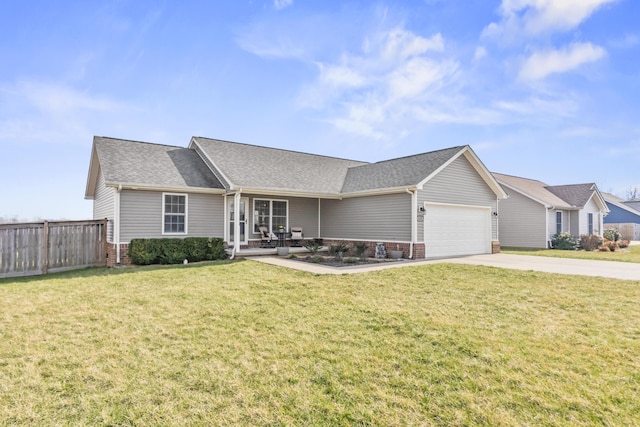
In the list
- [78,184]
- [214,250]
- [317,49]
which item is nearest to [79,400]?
[214,250]

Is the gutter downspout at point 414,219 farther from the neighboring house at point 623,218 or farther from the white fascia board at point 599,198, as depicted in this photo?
the neighboring house at point 623,218

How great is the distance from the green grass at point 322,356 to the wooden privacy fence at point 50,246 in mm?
3601

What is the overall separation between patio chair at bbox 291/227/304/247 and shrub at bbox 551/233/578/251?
15.6 m

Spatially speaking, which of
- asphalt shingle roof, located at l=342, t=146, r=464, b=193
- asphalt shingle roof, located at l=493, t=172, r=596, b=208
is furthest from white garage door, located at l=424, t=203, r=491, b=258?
asphalt shingle roof, located at l=493, t=172, r=596, b=208

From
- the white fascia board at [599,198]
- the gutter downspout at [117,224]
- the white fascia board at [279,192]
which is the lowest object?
the gutter downspout at [117,224]

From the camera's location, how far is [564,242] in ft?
66.2

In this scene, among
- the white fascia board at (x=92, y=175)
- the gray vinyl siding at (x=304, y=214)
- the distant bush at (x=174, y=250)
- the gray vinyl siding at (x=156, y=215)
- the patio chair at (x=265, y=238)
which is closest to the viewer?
the distant bush at (x=174, y=250)

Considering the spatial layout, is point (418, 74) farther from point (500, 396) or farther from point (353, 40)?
point (500, 396)

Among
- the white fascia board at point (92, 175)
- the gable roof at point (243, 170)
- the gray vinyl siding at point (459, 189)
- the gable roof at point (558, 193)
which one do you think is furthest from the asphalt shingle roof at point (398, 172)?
the white fascia board at point (92, 175)

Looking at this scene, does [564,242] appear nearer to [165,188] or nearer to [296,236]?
[296,236]

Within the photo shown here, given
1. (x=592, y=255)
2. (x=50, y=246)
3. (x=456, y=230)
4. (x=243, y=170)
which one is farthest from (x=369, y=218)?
(x=50, y=246)

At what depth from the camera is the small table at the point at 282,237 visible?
15.8 m

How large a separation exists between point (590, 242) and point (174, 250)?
75.0ft

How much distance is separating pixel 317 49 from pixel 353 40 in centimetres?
139
